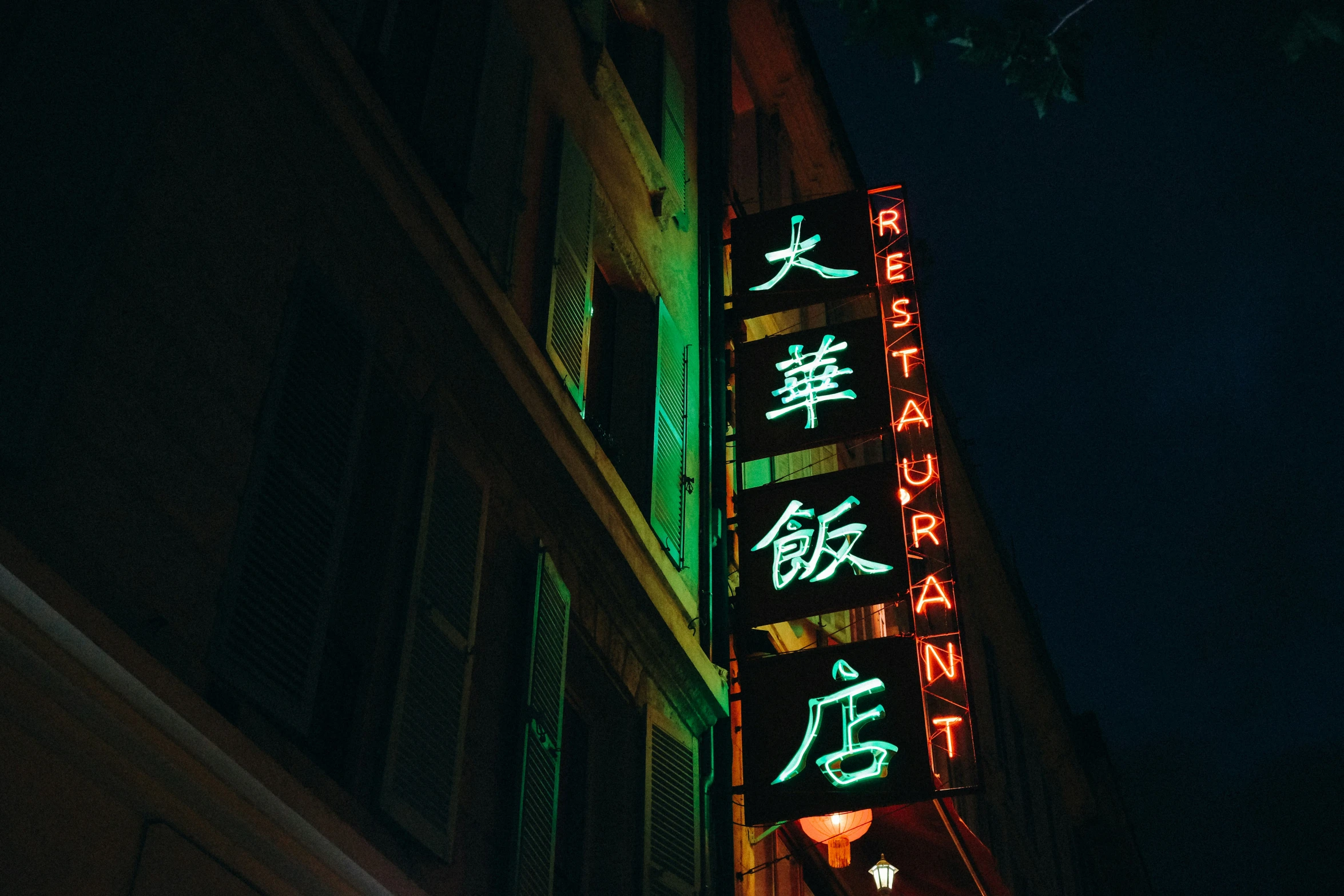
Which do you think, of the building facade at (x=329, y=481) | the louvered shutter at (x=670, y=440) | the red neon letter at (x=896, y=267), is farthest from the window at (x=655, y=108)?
the red neon letter at (x=896, y=267)

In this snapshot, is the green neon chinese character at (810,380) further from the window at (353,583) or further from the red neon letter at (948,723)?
the window at (353,583)

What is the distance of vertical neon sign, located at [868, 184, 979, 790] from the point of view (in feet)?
31.1

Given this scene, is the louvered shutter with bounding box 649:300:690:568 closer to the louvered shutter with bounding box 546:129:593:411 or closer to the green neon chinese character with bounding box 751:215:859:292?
the louvered shutter with bounding box 546:129:593:411

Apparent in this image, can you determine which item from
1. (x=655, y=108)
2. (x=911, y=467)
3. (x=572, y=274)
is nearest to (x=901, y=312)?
(x=911, y=467)

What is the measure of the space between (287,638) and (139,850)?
114cm

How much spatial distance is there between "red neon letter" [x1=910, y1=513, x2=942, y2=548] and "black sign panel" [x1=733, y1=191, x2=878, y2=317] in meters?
2.19

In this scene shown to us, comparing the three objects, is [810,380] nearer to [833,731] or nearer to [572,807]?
[833,731]

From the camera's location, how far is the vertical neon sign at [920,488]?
948cm

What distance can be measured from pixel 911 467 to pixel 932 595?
3.81 feet

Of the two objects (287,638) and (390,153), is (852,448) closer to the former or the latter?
(390,153)

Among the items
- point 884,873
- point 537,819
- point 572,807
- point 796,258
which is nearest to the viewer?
point 537,819

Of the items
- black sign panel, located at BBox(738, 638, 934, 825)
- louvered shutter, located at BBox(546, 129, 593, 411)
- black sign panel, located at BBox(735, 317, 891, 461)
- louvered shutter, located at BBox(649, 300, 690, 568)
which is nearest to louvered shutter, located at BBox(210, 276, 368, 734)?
louvered shutter, located at BBox(546, 129, 593, 411)

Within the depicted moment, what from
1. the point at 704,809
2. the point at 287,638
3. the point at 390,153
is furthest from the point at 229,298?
the point at 704,809

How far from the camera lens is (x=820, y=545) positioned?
9.51m
